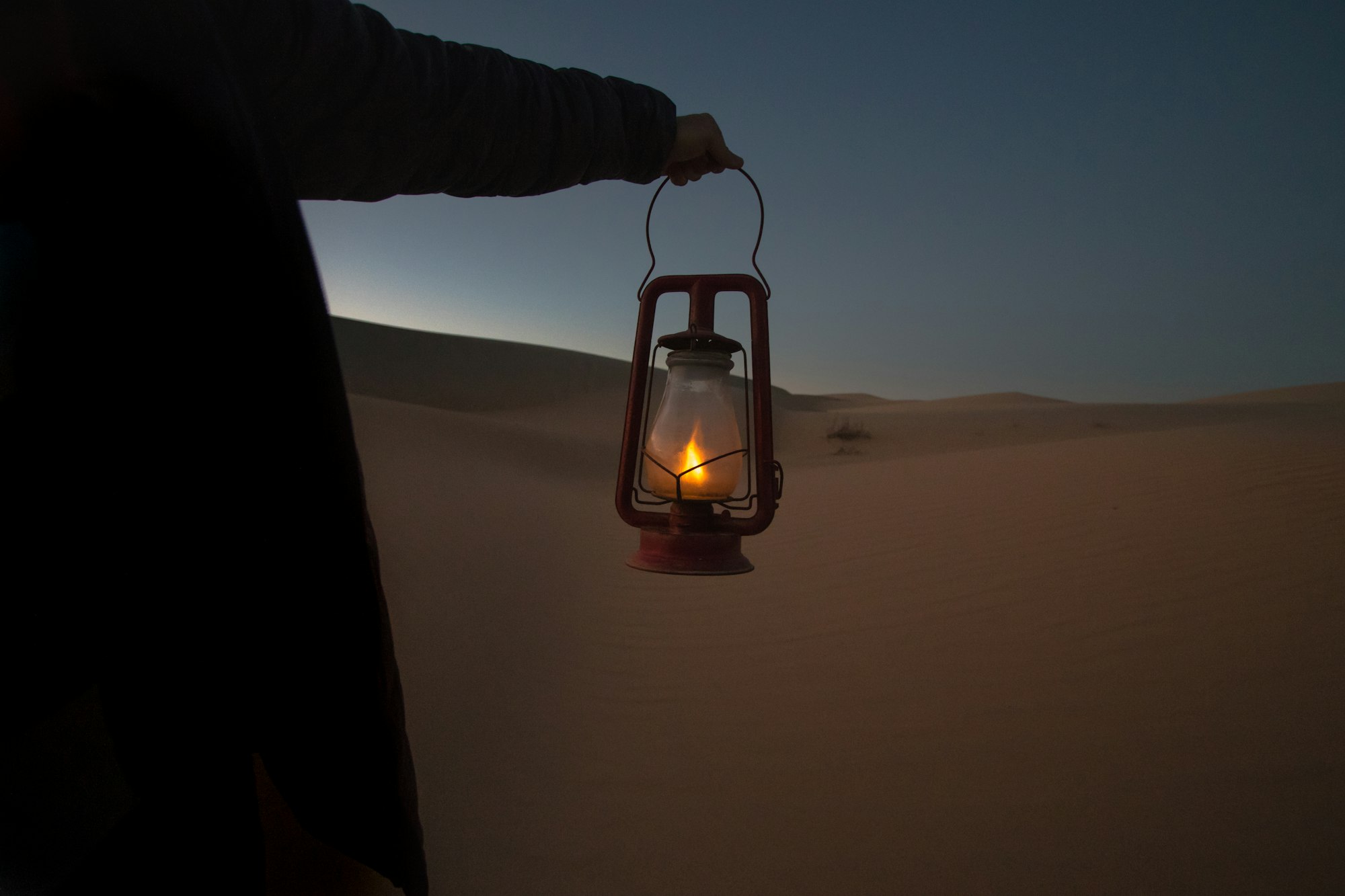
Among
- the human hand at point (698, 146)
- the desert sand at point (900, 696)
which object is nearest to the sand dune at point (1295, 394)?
the desert sand at point (900, 696)

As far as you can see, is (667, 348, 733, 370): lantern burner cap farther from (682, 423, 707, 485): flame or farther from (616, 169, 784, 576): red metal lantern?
(682, 423, 707, 485): flame

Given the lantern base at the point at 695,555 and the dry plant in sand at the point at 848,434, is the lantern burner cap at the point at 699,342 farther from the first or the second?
the dry plant in sand at the point at 848,434

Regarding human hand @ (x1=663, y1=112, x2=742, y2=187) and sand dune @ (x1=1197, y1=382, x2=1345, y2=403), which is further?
sand dune @ (x1=1197, y1=382, x2=1345, y2=403)

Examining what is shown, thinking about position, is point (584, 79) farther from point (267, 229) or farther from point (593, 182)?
point (267, 229)

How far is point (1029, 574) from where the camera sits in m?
5.02

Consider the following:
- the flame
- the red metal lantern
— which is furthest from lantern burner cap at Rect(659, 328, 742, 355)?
the flame

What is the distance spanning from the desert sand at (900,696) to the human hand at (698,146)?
4.33 ft

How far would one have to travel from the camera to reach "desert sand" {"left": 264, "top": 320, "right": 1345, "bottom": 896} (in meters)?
2.31

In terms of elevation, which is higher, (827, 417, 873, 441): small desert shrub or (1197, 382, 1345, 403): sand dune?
(1197, 382, 1345, 403): sand dune

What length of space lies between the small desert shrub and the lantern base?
16277 millimetres

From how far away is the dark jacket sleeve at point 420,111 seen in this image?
37.3 inches

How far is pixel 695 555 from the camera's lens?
1402 millimetres

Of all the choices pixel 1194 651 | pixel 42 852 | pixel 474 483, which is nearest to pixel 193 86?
pixel 42 852

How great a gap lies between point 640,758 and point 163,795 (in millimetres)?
2396
